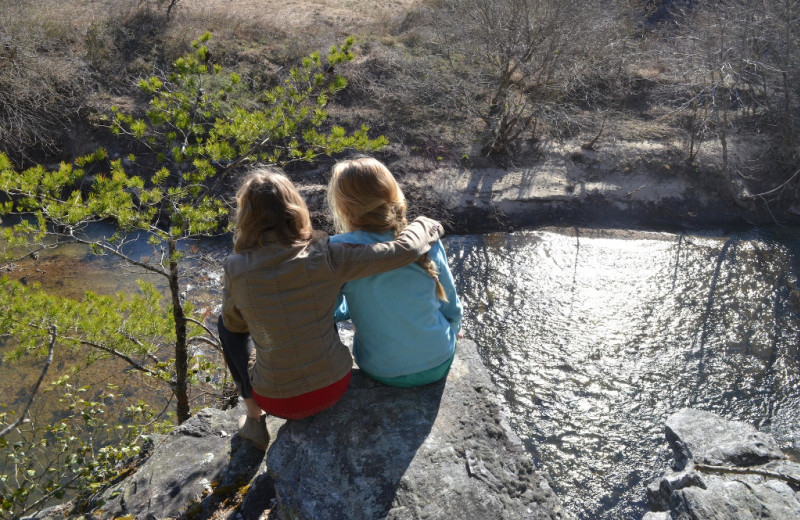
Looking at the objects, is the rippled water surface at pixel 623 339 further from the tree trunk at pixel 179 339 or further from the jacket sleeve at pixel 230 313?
the jacket sleeve at pixel 230 313

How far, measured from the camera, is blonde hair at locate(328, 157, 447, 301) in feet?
8.39

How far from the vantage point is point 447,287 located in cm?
289

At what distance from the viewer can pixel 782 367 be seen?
6.67m

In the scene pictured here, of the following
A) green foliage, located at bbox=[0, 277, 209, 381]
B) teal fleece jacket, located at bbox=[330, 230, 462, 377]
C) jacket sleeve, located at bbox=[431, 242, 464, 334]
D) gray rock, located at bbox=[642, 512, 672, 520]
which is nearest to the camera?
teal fleece jacket, located at bbox=[330, 230, 462, 377]

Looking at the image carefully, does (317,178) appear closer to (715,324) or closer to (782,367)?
(715,324)

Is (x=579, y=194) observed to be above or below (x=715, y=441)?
above

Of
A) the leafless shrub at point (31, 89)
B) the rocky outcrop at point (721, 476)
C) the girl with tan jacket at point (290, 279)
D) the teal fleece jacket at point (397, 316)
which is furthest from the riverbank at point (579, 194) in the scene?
the girl with tan jacket at point (290, 279)

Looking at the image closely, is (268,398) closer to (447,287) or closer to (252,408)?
(252,408)

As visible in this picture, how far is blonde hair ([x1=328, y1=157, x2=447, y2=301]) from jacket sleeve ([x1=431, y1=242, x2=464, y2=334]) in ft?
0.29

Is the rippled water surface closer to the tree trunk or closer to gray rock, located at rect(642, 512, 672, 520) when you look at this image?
gray rock, located at rect(642, 512, 672, 520)

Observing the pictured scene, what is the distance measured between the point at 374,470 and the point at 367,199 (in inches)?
49.6

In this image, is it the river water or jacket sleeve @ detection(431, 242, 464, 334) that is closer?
jacket sleeve @ detection(431, 242, 464, 334)

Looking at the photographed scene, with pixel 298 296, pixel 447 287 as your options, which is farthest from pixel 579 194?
pixel 298 296

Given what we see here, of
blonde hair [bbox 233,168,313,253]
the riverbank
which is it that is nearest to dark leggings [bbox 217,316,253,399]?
blonde hair [bbox 233,168,313,253]
